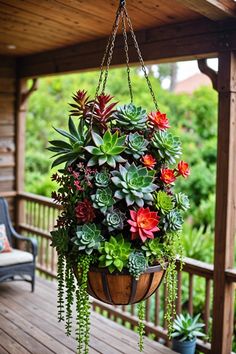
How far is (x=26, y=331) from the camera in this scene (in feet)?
12.3

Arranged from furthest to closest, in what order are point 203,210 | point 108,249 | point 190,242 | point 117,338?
point 203,210, point 190,242, point 117,338, point 108,249

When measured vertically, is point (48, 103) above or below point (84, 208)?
above

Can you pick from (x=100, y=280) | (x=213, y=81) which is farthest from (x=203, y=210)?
(x=100, y=280)

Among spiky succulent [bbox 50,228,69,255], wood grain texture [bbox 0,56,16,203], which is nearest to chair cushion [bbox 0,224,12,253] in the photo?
wood grain texture [bbox 0,56,16,203]

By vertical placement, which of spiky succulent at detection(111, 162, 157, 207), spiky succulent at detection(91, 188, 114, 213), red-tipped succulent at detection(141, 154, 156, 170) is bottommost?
spiky succulent at detection(91, 188, 114, 213)

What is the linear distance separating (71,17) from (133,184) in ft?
7.33

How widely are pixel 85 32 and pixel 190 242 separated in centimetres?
298

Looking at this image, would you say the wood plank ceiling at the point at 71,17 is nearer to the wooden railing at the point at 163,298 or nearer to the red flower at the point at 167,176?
the red flower at the point at 167,176

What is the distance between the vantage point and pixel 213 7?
2844 millimetres

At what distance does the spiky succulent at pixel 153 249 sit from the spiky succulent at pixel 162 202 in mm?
136

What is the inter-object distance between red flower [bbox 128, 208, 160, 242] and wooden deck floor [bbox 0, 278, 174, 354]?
1.85 meters

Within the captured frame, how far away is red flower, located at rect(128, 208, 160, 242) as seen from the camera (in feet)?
6.20

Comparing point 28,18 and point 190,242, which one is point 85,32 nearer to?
point 28,18

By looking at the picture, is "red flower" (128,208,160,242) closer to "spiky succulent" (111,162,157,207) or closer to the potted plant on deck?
"spiky succulent" (111,162,157,207)
